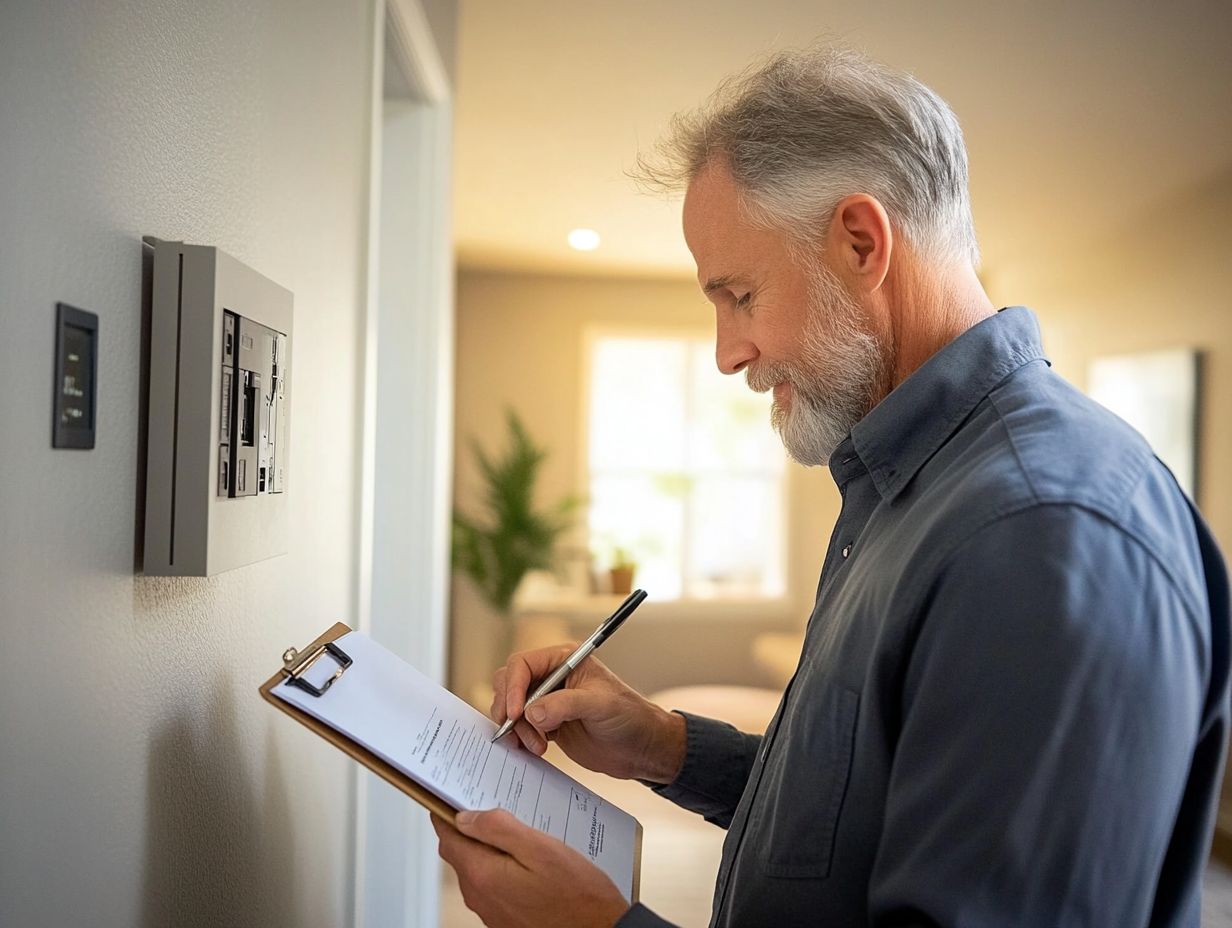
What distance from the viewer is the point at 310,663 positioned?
33.5 inches

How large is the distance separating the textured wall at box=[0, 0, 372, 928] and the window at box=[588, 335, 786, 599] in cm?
579

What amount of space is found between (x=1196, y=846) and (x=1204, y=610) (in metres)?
0.21

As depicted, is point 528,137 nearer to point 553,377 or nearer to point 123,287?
point 553,377

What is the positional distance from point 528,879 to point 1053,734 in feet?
1.29

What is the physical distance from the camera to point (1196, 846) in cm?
81

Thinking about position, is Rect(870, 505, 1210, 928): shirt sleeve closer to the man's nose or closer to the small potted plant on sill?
the man's nose

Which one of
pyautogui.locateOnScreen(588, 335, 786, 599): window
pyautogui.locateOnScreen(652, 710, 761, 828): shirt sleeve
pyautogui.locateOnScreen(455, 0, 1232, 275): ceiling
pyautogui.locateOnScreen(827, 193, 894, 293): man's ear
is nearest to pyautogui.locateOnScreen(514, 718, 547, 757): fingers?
pyautogui.locateOnScreen(652, 710, 761, 828): shirt sleeve

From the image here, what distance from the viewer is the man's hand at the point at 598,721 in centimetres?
114

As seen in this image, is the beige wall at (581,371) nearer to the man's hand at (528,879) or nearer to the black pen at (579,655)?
the black pen at (579,655)

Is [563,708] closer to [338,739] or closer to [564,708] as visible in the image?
[564,708]

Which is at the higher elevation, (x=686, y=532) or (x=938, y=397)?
(x=938, y=397)

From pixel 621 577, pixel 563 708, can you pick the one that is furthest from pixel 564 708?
pixel 621 577

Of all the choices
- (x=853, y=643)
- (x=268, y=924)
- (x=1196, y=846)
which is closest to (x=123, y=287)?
(x=853, y=643)

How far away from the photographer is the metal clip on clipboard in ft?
2.66
